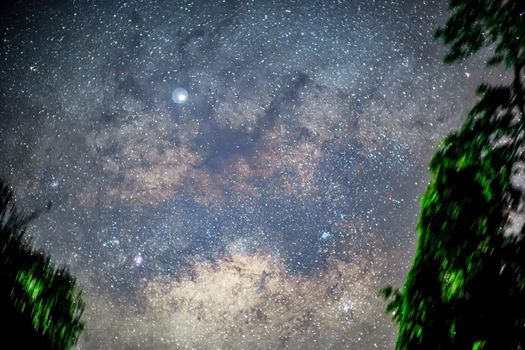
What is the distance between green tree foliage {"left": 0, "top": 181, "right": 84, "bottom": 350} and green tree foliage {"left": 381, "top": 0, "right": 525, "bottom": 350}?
317 centimetres

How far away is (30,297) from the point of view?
11.7ft

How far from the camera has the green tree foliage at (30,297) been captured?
107 inches

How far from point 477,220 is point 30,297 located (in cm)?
428

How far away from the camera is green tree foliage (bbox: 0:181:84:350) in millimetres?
2713

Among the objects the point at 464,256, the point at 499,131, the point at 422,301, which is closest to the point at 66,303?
the point at 422,301

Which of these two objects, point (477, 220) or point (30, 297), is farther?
point (30, 297)

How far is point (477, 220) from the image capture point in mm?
2006

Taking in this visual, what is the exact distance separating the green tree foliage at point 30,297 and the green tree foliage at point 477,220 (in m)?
3.17

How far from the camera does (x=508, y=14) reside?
6.35 ft

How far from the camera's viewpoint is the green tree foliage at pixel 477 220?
1.75 m

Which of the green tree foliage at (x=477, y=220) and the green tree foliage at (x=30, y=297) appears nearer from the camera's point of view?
the green tree foliage at (x=477, y=220)

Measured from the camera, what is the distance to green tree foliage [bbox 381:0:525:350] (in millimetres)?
1748

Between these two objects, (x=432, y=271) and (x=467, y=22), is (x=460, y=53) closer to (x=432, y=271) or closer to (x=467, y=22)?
(x=467, y=22)

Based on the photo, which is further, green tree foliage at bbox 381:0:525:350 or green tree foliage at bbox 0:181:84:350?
green tree foliage at bbox 0:181:84:350
